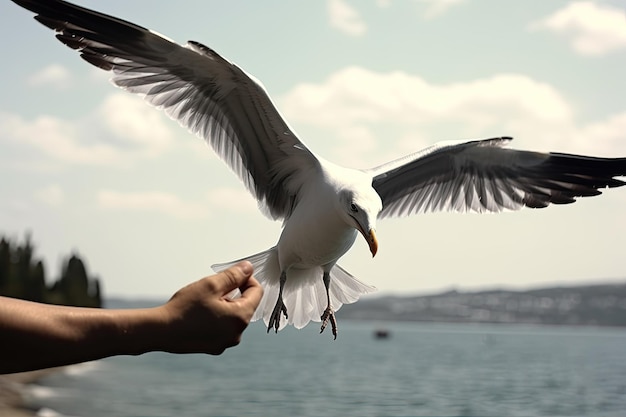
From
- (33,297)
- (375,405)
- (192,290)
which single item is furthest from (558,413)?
(192,290)

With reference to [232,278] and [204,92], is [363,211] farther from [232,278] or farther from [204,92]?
[232,278]

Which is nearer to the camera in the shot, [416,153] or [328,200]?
[328,200]

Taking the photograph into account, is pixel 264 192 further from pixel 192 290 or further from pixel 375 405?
pixel 375 405

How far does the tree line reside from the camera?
25594 mm

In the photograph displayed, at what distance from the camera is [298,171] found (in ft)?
12.1

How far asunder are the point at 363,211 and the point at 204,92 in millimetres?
1084

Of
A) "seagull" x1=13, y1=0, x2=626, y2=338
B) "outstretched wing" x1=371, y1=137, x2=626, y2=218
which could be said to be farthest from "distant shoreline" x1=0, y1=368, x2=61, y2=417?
"seagull" x1=13, y1=0, x2=626, y2=338

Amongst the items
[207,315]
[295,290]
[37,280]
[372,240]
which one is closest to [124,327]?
[207,315]

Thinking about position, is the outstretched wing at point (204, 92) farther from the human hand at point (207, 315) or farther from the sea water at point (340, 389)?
the sea water at point (340, 389)

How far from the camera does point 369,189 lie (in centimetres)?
305

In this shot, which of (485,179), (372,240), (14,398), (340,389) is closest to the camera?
(372,240)

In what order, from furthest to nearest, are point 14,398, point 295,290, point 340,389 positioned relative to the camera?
point 340,389, point 14,398, point 295,290

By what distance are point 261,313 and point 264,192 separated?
59cm

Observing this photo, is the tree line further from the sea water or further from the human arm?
the human arm
